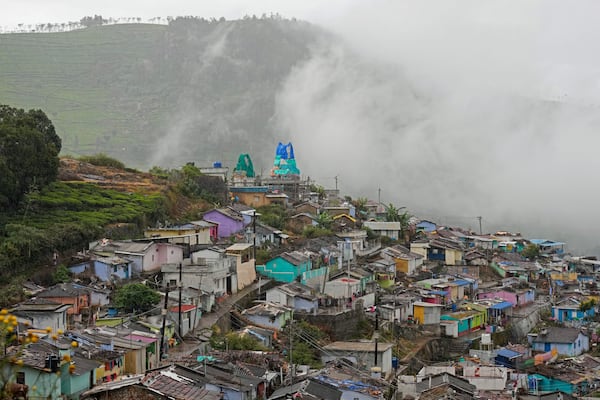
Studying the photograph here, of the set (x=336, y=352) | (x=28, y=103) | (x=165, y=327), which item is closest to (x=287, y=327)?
(x=336, y=352)

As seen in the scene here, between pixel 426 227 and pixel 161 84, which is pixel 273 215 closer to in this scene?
pixel 426 227

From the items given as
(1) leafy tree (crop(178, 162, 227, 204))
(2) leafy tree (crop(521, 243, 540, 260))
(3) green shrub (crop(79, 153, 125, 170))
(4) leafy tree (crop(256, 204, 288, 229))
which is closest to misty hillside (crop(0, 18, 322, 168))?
(3) green shrub (crop(79, 153, 125, 170))

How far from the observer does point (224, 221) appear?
1681 inches

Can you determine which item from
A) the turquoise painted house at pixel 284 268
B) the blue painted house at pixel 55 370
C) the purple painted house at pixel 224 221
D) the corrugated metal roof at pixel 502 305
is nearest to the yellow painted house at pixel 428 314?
the corrugated metal roof at pixel 502 305

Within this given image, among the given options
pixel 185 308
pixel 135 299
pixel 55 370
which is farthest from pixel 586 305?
pixel 55 370

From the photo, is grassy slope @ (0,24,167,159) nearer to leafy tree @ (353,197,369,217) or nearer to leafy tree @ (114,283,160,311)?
leafy tree @ (353,197,369,217)

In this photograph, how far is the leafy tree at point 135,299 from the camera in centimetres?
2577

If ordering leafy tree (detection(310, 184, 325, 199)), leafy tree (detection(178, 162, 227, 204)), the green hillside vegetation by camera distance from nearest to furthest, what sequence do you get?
the green hillside vegetation → leafy tree (detection(178, 162, 227, 204)) → leafy tree (detection(310, 184, 325, 199))

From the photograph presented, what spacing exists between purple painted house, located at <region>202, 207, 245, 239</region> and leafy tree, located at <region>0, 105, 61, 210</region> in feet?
29.0

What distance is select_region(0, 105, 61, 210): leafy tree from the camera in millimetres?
32312

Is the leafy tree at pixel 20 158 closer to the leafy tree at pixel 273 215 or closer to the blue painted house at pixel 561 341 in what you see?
the leafy tree at pixel 273 215

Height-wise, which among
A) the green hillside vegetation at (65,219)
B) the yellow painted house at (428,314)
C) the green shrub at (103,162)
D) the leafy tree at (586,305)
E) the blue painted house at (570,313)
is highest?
the green shrub at (103,162)

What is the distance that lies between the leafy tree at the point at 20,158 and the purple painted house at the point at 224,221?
8.84 metres

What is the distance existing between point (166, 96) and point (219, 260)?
97.2m
